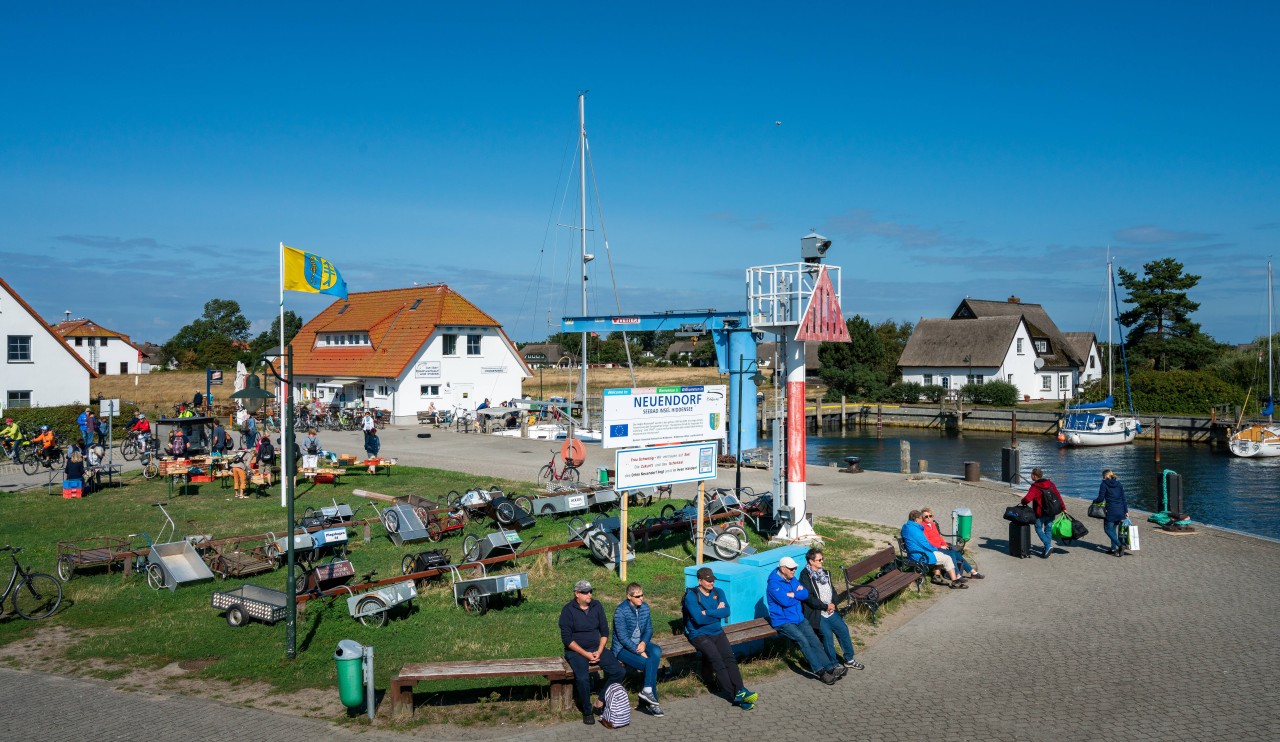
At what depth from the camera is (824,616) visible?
10.6 meters

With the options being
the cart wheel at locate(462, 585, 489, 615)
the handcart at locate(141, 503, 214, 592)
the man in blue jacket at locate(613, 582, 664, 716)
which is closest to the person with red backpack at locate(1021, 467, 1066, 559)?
the man in blue jacket at locate(613, 582, 664, 716)

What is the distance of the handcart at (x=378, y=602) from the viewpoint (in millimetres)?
11797

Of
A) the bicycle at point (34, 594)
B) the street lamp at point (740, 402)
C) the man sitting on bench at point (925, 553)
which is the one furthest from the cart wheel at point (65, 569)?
the man sitting on bench at point (925, 553)

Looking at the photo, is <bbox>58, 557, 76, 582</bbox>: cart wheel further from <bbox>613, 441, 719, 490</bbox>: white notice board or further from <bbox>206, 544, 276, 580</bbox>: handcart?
<bbox>613, 441, 719, 490</bbox>: white notice board

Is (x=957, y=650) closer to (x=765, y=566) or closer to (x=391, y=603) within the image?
(x=765, y=566)

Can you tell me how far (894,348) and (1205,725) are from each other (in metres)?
93.3

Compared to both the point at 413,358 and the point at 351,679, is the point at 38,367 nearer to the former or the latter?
the point at 413,358

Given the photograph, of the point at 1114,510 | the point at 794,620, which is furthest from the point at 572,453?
the point at 794,620

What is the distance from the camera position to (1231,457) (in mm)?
46812

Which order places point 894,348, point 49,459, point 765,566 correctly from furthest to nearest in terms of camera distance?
point 894,348 → point 49,459 → point 765,566

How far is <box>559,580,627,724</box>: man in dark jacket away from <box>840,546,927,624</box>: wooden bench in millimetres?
4530

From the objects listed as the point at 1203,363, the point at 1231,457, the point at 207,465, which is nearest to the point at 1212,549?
the point at 207,465

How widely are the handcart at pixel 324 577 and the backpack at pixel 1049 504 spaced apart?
11871 millimetres

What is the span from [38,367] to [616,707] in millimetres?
41921
